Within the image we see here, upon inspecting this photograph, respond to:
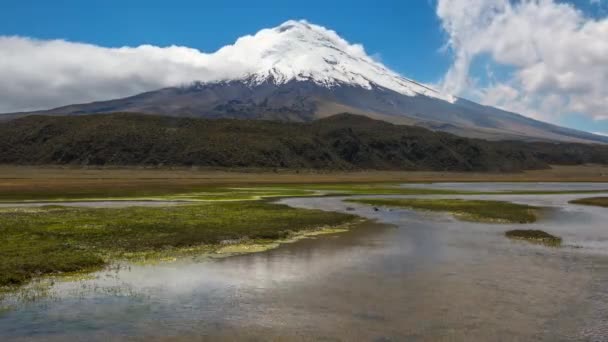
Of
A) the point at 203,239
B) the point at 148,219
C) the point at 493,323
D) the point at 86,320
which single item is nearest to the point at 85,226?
the point at 148,219

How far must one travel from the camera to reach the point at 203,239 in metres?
38.2

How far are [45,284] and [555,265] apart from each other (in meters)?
27.5

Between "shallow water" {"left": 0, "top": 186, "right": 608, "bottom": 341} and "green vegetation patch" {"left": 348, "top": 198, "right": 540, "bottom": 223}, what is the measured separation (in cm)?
1943

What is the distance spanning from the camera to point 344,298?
23.5 m

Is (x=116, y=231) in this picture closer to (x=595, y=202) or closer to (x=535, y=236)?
(x=535, y=236)

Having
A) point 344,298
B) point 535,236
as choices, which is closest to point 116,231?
point 344,298

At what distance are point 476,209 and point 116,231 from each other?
43480 mm

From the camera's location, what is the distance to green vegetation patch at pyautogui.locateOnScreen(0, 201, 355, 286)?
28703 millimetres

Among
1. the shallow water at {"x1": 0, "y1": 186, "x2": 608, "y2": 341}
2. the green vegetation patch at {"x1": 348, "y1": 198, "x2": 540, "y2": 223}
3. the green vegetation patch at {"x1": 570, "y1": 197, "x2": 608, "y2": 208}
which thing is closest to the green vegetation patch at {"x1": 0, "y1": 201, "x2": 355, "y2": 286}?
the shallow water at {"x1": 0, "y1": 186, "x2": 608, "y2": 341}

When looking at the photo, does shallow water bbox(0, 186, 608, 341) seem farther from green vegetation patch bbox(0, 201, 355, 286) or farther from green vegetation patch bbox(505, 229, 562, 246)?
green vegetation patch bbox(0, 201, 355, 286)

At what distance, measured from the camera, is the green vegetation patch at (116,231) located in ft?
94.2

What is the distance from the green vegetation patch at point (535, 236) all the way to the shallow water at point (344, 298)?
9.47ft

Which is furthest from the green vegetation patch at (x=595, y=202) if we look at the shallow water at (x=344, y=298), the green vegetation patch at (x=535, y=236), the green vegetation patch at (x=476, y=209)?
the shallow water at (x=344, y=298)

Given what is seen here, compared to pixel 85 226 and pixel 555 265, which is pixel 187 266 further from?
pixel 555 265
